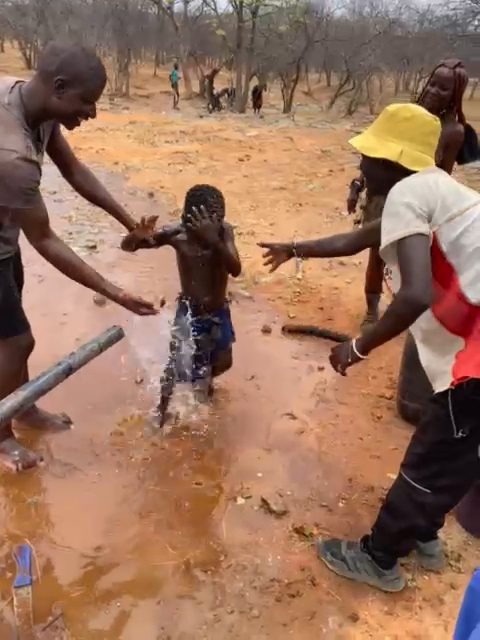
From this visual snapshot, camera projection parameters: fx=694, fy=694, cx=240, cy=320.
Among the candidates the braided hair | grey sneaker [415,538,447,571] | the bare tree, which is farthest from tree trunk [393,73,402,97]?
grey sneaker [415,538,447,571]

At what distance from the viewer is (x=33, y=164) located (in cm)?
241

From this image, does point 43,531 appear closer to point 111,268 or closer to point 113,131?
Result: point 111,268

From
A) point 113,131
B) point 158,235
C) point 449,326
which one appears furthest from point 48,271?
point 113,131

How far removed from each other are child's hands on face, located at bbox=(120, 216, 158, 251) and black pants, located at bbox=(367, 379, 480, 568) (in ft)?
4.91

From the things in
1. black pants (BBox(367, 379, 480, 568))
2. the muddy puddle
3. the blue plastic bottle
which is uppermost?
the blue plastic bottle

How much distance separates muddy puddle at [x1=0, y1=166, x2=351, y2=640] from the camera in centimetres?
246

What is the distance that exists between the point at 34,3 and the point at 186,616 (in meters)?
26.6

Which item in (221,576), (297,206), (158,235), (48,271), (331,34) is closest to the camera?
(221,576)

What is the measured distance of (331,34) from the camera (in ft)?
80.7

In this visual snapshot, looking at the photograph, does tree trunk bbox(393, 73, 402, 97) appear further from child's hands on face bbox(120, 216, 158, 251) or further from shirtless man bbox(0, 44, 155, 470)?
shirtless man bbox(0, 44, 155, 470)

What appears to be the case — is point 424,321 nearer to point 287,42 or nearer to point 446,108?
point 446,108

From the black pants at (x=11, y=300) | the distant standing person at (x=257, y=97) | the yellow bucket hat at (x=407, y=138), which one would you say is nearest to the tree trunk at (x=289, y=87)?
the distant standing person at (x=257, y=97)

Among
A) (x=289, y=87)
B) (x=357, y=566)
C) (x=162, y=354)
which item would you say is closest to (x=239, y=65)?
(x=289, y=87)

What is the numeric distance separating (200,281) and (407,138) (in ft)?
4.25
